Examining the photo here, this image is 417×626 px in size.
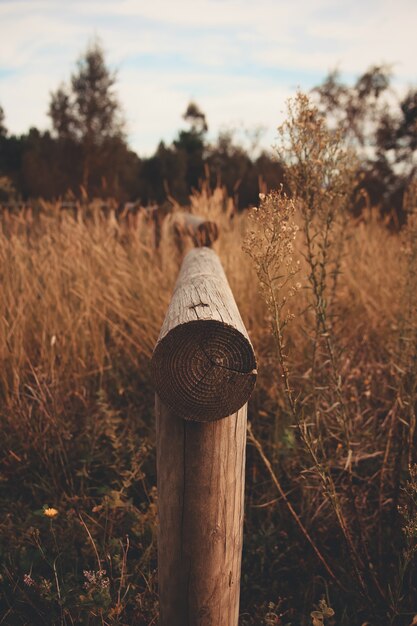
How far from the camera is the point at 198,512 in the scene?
119 centimetres

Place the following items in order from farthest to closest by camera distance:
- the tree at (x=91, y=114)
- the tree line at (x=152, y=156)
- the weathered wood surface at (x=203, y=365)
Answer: the tree at (x=91, y=114), the tree line at (x=152, y=156), the weathered wood surface at (x=203, y=365)

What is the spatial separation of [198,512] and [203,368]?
37 centimetres

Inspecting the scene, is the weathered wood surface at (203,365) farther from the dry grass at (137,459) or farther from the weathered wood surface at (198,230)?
the weathered wood surface at (198,230)

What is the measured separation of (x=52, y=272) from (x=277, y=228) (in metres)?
2.21

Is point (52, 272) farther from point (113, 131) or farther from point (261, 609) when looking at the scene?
point (113, 131)

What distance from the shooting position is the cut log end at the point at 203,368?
1.06 m

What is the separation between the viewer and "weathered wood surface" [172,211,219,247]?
3.45m

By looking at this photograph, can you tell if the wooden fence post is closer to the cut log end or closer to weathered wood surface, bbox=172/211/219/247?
the cut log end

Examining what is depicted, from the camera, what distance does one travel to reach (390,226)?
24.6ft

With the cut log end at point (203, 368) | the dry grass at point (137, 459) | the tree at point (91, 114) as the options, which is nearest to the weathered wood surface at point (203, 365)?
the cut log end at point (203, 368)

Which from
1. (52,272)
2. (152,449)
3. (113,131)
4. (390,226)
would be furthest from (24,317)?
(113,131)

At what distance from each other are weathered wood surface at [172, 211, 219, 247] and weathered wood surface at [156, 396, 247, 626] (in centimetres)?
232

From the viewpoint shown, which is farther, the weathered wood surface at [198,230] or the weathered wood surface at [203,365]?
the weathered wood surface at [198,230]

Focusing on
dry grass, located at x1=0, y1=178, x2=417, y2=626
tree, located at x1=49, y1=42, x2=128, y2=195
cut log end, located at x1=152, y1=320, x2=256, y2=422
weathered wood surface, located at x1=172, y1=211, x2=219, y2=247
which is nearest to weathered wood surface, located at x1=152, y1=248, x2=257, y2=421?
cut log end, located at x1=152, y1=320, x2=256, y2=422
